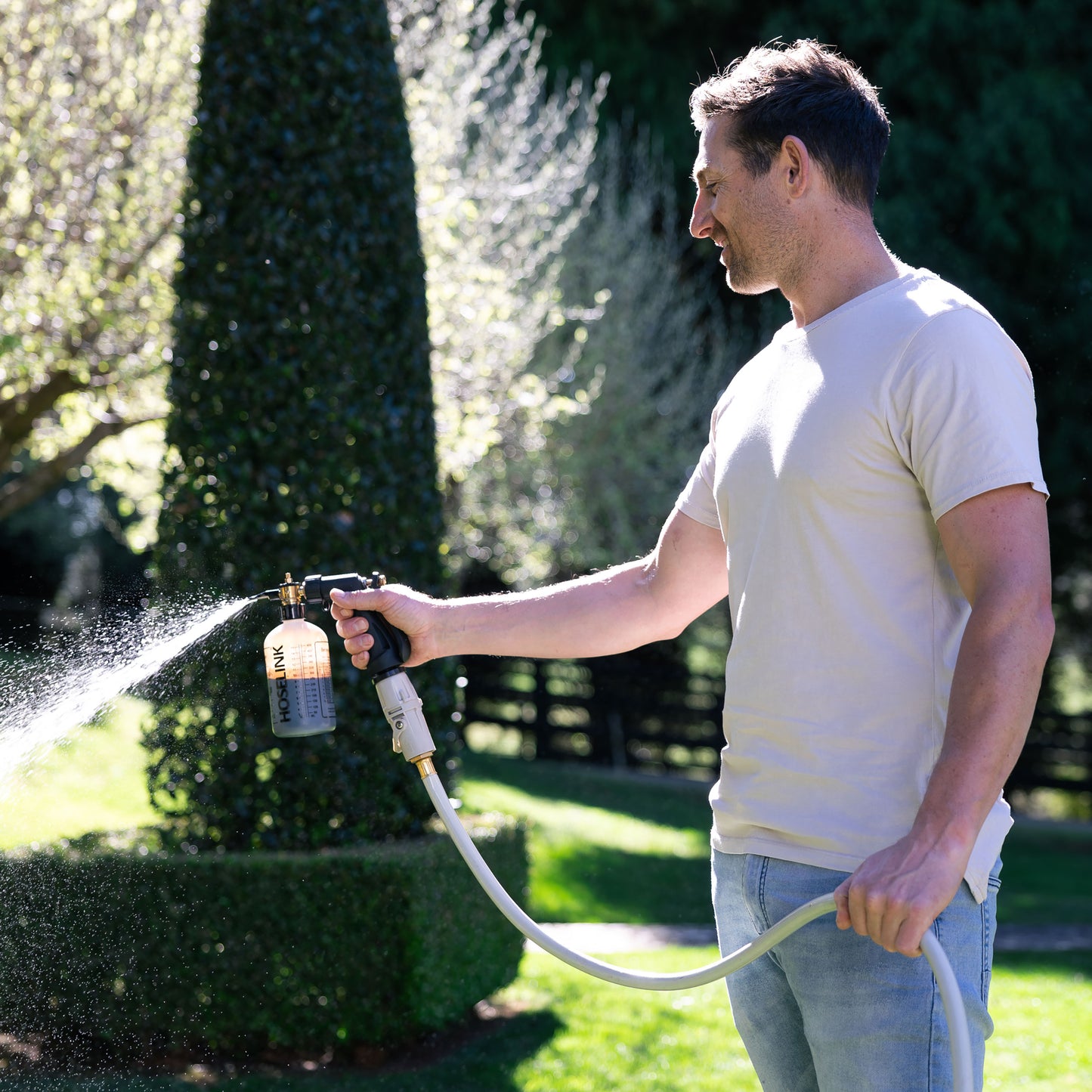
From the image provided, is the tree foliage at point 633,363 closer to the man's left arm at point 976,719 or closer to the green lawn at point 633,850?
the green lawn at point 633,850

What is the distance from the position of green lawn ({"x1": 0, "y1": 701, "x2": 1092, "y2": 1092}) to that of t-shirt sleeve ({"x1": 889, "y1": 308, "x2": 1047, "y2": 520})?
336 cm

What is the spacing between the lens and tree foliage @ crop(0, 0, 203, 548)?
822 cm

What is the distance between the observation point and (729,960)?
1783 mm

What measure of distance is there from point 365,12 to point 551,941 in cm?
401

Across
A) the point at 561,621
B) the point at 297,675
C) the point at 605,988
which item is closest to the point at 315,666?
the point at 297,675

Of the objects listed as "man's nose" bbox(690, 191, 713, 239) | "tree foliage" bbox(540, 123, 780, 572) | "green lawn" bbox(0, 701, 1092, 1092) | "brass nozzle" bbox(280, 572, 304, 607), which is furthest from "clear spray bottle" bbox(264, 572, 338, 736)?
"tree foliage" bbox(540, 123, 780, 572)

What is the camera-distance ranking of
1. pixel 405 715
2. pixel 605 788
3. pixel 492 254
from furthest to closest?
pixel 605 788 → pixel 492 254 → pixel 405 715

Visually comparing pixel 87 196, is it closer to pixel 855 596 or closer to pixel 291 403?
pixel 291 403

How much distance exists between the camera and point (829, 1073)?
172 centimetres

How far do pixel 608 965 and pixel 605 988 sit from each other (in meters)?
3.71

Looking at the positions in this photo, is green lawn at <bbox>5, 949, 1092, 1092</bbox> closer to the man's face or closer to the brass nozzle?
the brass nozzle

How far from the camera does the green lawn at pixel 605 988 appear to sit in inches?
Result: 172

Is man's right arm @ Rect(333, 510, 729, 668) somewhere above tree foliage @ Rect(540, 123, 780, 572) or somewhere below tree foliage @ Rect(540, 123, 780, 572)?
below

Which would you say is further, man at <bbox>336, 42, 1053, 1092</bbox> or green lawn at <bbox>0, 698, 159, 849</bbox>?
green lawn at <bbox>0, 698, 159, 849</bbox>
